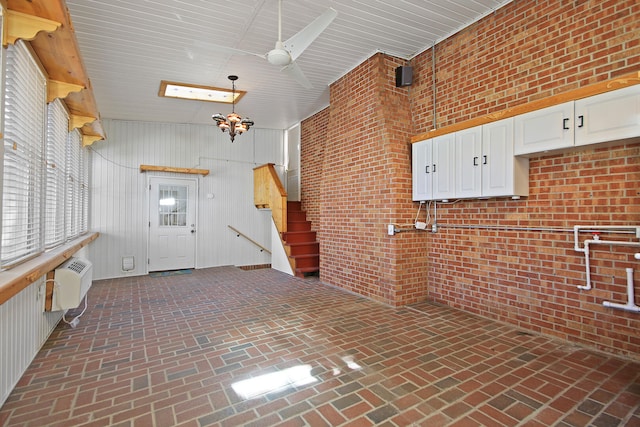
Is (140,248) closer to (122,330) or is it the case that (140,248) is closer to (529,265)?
(122,330)

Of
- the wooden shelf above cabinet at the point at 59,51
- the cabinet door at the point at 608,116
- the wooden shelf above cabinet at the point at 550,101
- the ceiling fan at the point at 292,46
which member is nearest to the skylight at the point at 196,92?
the wooden shelf above cabinet at the point at 59,51

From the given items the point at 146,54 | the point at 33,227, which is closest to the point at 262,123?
the point at 146,54

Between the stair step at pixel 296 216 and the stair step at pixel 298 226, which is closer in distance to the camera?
the stair step at pixel 298 226

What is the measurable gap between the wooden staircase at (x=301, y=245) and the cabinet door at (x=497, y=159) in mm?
3775

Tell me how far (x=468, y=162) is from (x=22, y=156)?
13.9ft

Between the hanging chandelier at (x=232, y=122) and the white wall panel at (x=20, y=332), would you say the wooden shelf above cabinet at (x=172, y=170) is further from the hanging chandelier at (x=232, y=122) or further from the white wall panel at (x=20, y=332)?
the white wall panel at (x=20, y=332)

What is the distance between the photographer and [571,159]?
303cm

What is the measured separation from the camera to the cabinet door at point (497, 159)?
326 centimetres

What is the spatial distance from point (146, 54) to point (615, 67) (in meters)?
5.13

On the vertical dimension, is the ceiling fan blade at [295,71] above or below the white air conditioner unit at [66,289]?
above

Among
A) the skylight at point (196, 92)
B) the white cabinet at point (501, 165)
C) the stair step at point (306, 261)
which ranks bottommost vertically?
the stair step at point (306, 261)

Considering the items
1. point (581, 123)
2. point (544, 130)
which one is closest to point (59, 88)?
point (544, 130)

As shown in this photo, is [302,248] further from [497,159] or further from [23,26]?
[23,26]

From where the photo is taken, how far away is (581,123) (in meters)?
2.75
